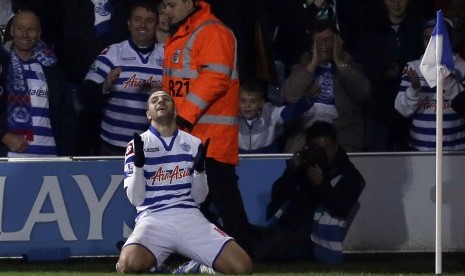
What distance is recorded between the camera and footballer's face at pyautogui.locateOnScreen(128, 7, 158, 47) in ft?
37.0

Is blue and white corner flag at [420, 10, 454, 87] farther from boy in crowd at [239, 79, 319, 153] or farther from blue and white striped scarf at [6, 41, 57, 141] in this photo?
blue and white striped scarf at [6, 41, 57, 141]

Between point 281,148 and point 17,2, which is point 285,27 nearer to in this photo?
point 281,148

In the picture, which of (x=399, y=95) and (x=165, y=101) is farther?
(x=399, y=95)

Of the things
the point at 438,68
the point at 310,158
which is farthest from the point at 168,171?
the point at 438,68

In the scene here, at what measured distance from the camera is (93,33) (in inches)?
464

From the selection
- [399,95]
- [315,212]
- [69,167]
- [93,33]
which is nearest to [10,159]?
[69,167]

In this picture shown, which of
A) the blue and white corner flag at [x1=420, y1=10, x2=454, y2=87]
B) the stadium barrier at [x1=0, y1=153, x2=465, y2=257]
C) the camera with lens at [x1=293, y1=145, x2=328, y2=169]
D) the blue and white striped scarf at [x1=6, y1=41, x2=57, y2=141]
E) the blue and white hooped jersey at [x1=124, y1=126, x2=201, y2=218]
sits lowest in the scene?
the stadium barrier at [x1=0, y1=153, x2=465, y2=257]

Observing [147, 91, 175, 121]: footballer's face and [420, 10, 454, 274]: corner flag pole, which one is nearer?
[420, 10, 454, 274]: corner flag pole

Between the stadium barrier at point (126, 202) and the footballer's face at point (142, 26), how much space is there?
1.03 meters

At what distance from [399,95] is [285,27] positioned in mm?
1173

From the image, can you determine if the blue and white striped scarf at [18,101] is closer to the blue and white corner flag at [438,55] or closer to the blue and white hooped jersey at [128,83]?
the blue and white hooped jersey at [128,83]

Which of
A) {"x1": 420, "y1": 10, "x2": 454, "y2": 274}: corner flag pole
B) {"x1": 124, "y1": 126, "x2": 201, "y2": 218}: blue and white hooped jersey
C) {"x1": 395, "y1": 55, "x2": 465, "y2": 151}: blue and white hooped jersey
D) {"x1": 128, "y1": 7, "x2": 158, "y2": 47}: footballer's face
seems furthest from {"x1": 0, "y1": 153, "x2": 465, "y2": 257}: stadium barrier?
{"x1": 420, "y1": 10, "x2": 454, "y2": 274}: corner flag pole

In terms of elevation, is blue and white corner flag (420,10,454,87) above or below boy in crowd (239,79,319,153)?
above

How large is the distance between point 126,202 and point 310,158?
4.73 ft
